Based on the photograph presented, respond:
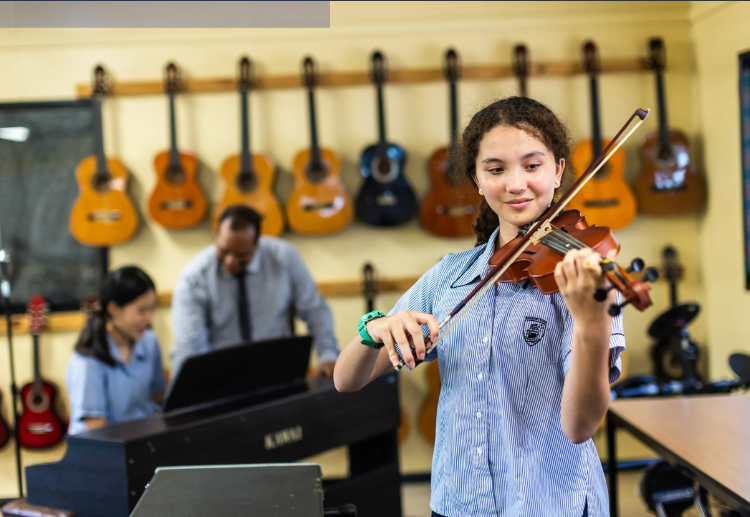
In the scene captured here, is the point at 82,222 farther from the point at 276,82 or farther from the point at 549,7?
the point at 549,7

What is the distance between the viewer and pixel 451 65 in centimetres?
367

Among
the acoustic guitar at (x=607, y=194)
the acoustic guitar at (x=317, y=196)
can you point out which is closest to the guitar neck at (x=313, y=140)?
the acoustic guitar at (x=317, y=196)

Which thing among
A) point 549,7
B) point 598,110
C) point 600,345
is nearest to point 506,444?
point 600,345

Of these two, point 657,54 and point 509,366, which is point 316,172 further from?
point 509,366

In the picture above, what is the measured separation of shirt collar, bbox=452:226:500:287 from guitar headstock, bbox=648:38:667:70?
9.43 ft

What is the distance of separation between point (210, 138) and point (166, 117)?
0.81 ft

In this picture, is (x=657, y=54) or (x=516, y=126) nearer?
(x=516, y=126)

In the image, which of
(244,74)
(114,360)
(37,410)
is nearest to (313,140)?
(244,74)

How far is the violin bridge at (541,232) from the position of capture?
3.38 feet

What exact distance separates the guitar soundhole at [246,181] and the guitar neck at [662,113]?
2.02m

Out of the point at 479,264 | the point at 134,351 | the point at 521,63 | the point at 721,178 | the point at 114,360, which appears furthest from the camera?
the point at 521,63

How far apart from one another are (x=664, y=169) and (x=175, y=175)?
244 cm

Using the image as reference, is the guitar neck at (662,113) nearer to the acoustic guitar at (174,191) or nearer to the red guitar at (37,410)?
the acoustic guitar at (174,191)

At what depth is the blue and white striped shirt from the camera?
40.9 inches
